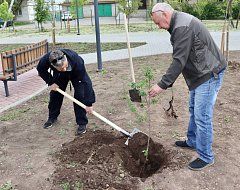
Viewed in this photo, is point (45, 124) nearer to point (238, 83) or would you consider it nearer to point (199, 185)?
point (199, 185)

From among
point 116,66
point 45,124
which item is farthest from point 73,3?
point 45,124

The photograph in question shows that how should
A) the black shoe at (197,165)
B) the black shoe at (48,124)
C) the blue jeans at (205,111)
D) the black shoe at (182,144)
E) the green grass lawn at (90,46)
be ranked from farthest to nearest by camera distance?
the green grass lawn at (90,46) < the black shoe at (48,124) < the black shoe at (182,144) < the black shoe at (197,165) < the blue jeans at (205,111)

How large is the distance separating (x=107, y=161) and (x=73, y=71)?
130 centimetres

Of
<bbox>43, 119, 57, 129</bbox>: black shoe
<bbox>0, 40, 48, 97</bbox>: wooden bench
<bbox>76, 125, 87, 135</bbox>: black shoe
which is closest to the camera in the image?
<bbox>76, 125, 87, 135</bbox>: black shoe

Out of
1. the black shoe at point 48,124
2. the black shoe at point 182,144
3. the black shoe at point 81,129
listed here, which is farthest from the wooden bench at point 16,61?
the black shoe at point 182,144

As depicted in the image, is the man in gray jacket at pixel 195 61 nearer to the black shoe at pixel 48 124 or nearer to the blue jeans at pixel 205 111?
the blue jeans at pixel 205 111

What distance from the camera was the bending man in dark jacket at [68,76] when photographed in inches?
170

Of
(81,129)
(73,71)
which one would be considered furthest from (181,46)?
(81,129)

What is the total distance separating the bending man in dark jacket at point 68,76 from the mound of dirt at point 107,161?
0.44 m

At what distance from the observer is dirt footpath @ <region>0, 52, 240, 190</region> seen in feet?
12.4

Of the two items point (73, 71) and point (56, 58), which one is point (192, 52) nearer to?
point (56, 58)

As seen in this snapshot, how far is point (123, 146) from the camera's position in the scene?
179 inches

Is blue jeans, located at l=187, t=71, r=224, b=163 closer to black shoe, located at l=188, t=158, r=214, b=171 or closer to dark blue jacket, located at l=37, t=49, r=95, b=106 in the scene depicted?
black shoe, located at l=188, t=158, r=214, b=171

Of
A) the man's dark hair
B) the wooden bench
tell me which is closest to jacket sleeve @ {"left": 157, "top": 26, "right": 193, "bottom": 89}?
the man's dark hair
